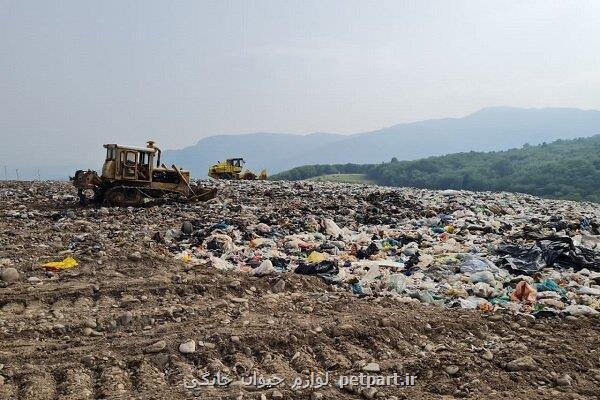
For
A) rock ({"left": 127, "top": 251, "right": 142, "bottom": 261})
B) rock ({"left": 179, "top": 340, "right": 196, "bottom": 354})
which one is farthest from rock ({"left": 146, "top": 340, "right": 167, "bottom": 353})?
rock ({"left": 127, "top": 251, "right": 142, "bottom": 261})

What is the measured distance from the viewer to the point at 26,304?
155 inches

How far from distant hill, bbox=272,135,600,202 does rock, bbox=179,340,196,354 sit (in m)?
42.0

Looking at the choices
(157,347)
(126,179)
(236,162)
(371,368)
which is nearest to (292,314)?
(371,368)

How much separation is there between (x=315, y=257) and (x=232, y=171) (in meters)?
22.0

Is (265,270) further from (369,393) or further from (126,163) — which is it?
(126,163)

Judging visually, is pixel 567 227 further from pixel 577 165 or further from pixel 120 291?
pixel 577 165

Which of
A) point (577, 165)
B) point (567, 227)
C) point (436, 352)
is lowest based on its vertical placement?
point (436, 352)

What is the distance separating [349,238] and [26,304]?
5.03 metres

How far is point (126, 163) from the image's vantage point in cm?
1082

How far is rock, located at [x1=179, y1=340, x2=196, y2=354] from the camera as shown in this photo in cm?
310

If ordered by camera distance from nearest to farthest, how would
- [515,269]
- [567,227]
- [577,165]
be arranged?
[515,269] → [567,227] → [577,165]

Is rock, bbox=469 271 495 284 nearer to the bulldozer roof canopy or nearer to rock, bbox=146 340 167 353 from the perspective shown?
rock, bbox=146 340 167 353

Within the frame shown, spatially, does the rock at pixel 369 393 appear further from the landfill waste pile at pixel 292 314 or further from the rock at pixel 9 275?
the rock at pixel 9 275

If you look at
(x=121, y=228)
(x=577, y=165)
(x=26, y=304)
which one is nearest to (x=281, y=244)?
(x=121, y=228)
